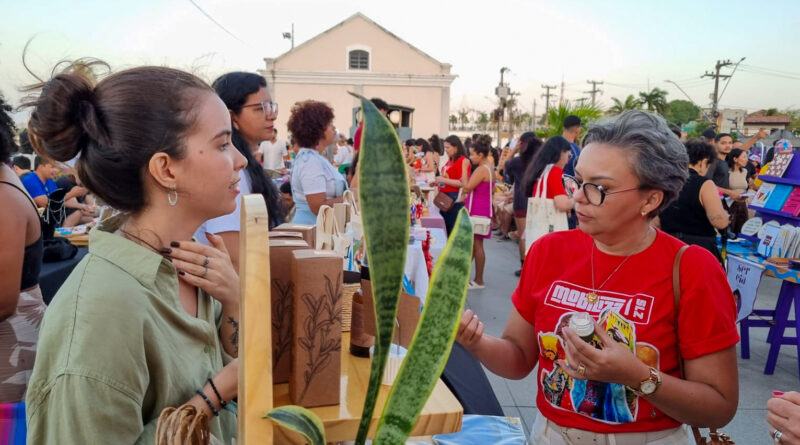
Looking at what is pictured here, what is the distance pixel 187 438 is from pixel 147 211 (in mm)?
585

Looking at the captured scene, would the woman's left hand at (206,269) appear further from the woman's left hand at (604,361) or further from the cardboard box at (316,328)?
the woman's left hand at (604,361)

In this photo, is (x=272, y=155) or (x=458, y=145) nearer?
(x=458, y=145)

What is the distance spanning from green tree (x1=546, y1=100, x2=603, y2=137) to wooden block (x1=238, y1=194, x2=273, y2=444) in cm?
905

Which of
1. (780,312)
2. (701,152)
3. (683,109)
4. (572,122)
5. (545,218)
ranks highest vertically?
(683,109)

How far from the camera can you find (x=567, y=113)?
32.9 feet

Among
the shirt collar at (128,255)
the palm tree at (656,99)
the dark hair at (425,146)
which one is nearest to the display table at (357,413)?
the shirt collar at (128,255)

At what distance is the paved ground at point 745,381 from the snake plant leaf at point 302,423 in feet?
9.89

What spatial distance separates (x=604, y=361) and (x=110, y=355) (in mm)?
1069

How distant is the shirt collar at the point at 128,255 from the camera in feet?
3.39

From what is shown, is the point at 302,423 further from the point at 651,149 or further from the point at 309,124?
the point at 309,124

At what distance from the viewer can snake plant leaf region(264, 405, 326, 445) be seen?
0.61 m

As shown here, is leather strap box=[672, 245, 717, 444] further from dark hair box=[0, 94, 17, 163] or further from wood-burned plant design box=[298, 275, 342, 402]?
dark hair box=[0, 94, 17, 163]

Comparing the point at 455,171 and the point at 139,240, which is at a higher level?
the point at 139,240

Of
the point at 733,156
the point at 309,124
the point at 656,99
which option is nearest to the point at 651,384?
the point at 309,124
